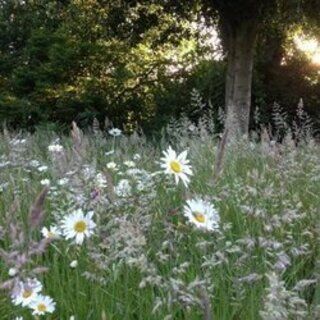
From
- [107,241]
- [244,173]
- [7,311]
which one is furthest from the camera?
[244,173]

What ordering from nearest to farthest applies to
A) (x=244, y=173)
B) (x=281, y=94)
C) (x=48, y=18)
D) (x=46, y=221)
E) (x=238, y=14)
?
(x=46, y=221) < (x=244, y=173) < (x=238, y=14) < (x=281, y=94) < (x=48, y=18)

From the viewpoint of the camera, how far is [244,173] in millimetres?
3863

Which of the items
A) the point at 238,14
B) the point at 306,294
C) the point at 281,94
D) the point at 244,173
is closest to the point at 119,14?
the point at 238,14

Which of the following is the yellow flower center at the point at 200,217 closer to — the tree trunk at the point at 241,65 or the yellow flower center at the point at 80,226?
the yellow flower center at the point at 80,226

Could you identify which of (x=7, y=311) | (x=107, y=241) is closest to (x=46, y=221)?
(x=7, y=311)

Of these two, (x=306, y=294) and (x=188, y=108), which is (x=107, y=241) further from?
(x=188, y=108)

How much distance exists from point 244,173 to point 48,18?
14.4 meters

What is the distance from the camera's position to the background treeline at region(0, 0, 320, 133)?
1342 centimetres

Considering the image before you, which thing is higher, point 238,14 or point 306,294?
point 238,14

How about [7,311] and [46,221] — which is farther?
[46,221]

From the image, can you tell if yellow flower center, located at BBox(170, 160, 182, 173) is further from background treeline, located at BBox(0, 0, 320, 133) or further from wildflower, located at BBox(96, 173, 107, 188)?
background treeline, located at BBox(0, 0, 320, 133)

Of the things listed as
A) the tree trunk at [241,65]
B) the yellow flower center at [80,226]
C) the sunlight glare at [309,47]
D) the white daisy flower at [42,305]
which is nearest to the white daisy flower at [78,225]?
the yellow flower center at [80,226]

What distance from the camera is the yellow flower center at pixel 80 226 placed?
1.89 m

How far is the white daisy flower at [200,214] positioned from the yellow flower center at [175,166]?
19cm
